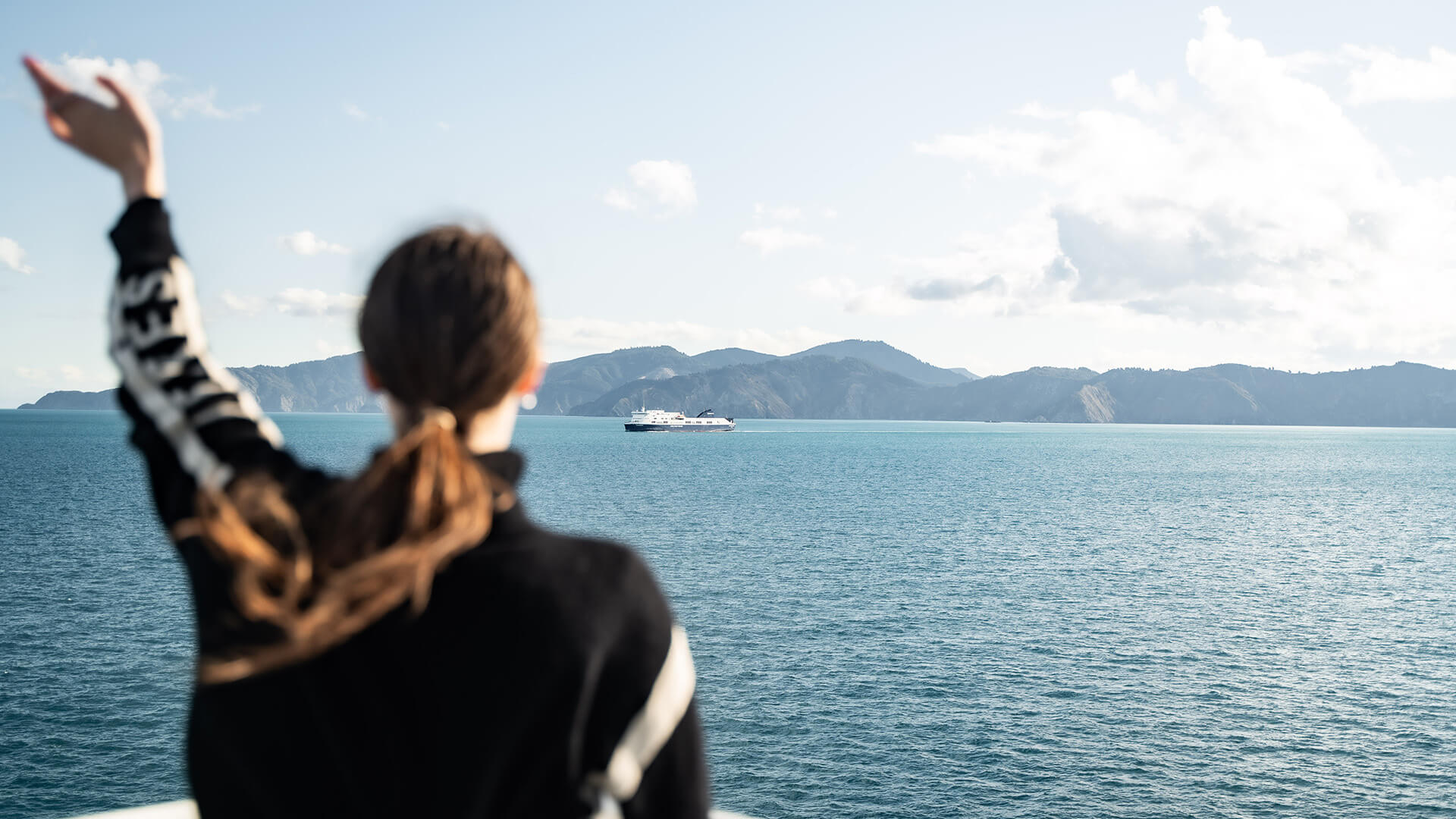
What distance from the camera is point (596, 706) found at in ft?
5.16

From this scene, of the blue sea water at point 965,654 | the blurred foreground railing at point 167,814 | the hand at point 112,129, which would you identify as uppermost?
the hand at point 112,129

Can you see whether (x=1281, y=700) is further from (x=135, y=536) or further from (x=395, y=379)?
(x=135, y=536)

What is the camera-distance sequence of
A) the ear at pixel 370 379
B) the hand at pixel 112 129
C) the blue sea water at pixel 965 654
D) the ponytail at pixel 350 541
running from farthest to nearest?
the blue sea water at pixel 965 654, the hand at pixel 112 129, the ear at pixel 370 379, the ponytail at pixel 350 541

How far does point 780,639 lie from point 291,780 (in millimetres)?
34443

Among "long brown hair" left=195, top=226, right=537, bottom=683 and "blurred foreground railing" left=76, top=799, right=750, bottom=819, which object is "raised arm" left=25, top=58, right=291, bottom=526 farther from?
"blurred foreground railing" left=76, top=799, right=750, bottom=819

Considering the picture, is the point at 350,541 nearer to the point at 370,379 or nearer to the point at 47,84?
the point at 370,379

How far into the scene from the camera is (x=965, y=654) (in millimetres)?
34000

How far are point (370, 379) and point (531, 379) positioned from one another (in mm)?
263

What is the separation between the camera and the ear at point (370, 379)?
1.61 metres

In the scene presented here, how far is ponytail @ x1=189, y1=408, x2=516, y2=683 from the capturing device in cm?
137

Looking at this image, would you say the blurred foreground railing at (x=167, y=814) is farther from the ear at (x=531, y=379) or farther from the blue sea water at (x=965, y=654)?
the ear at (x=531, y=379)

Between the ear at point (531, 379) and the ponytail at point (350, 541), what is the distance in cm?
17

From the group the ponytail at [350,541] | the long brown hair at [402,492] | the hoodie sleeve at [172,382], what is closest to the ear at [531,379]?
the long brown hair at [402,492]

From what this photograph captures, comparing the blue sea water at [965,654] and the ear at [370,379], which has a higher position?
the ear at [370,379]
